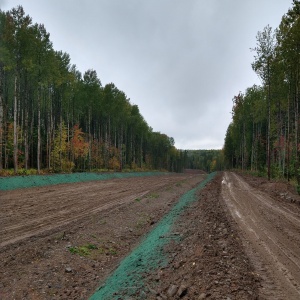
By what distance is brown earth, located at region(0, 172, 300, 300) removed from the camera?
448cm

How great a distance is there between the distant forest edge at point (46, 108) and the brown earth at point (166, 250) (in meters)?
16.6

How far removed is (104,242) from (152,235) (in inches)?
64.0

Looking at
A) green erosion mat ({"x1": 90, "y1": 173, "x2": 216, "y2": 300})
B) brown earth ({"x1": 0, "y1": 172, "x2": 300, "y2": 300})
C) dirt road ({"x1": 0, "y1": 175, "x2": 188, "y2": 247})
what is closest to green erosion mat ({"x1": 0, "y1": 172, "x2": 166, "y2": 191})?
dirt road ({"x1": 0, "y1": 175, "x2": 188, "y2": 247})

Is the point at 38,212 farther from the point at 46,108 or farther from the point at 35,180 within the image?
the point at 46,108

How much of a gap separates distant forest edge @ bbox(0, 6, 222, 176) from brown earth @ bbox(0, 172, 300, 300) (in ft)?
54.3

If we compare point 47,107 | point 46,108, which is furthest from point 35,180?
point 46,108

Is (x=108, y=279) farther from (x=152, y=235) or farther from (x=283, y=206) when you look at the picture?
(x=283, y=206)

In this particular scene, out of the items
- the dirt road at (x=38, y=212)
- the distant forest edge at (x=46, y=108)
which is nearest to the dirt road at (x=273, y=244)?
the dirt road at (x=38, y=212)

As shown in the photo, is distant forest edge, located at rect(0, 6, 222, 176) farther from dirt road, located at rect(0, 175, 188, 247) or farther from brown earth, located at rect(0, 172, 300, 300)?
brown earth, located at rect(0, 172, 300, 300)

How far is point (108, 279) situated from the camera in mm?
5348

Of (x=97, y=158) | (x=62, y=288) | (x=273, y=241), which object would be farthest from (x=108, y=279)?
(x=97, y=158)

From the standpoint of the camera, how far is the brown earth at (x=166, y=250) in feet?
14.7

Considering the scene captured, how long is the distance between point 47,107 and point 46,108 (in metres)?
3.14

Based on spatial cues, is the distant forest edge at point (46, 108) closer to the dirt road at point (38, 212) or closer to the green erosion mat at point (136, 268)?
the dirt road at point (38, 212)
